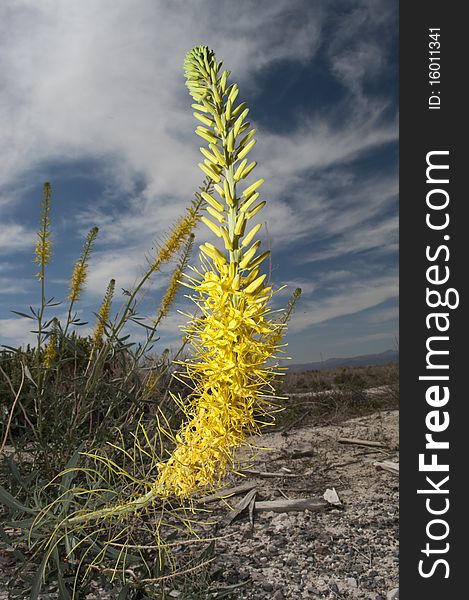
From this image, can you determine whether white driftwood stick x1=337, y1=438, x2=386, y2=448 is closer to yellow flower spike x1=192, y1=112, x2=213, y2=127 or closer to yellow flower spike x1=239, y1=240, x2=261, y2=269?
yellow flower spike x1=239, y1=240, x2=261, y2=269

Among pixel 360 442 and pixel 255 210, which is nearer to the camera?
pixel 255 210

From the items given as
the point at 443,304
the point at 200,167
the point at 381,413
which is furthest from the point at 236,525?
the point at 381,413

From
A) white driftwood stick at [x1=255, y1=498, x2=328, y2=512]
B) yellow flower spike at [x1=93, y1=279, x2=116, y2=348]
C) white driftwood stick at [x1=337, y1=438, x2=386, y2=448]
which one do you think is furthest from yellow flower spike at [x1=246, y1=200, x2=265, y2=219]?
white driftwood stick at [x1=337, y1=438, x2=386, y2=448]

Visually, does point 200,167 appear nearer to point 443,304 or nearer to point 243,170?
point 243,170

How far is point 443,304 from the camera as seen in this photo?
320 cm

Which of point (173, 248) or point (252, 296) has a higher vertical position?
point (173, 248)

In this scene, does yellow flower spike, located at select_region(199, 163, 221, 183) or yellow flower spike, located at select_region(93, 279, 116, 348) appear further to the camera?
yellow flower spike, located at select_region(93, 279, 116, 348)

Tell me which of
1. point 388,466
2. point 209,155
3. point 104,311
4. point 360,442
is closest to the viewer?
point 209,155

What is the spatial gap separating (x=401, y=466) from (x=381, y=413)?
5.29 meters

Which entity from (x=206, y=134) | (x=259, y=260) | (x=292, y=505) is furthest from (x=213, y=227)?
(x=292, y=505)

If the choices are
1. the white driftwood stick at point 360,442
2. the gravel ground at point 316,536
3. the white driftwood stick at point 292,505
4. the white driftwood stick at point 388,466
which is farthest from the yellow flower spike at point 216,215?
the white driftwood stick at point 360,442

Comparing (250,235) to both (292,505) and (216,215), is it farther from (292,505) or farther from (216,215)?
(292,505)

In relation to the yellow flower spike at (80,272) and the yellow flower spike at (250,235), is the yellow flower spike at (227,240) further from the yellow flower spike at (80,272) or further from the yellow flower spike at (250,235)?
the yellow flower spike at (80,272)

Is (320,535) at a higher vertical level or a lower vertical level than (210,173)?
lower
